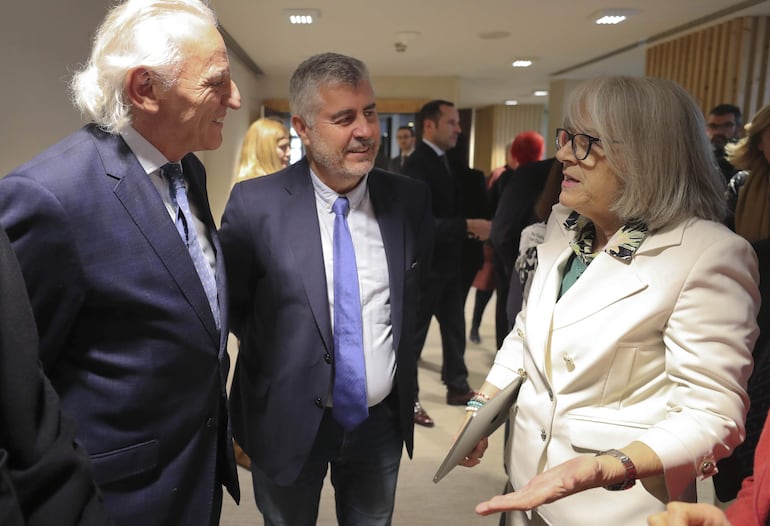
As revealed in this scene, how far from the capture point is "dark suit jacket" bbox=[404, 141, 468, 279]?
11.5 feet

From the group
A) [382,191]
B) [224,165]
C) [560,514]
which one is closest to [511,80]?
[224,165]

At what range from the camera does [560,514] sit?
115 cm

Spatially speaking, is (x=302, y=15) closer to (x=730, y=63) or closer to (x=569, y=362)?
(x=730, y=63)

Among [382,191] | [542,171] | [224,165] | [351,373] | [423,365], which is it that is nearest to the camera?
[351,373]

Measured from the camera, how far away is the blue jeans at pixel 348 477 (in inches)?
59.7

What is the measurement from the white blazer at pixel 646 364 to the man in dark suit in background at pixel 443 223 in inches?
88.6

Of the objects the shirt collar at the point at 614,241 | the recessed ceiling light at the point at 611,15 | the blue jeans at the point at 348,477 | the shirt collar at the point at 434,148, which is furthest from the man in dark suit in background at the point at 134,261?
the recessed ceiling light at the point at 611,15

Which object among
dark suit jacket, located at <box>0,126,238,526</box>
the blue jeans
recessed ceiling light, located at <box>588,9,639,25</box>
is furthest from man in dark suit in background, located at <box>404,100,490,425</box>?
dark suit jacket, located at <box>0,126,238,526</box>

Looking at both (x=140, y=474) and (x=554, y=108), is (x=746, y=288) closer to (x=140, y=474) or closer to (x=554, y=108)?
(x=140, y=474)

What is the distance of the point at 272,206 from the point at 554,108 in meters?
8.32

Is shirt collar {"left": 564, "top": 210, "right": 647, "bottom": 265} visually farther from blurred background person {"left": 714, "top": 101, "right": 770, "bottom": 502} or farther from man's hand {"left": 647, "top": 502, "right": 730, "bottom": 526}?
blurred background person {"left": 714, "top": 101, "right": 770, "bottom": 502}

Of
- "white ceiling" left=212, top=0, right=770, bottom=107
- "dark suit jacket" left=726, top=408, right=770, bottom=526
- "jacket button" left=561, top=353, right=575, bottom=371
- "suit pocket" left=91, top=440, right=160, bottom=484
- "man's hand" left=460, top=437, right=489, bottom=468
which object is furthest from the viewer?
"white ceiling" left=212, top=0, right=770, bottom=107

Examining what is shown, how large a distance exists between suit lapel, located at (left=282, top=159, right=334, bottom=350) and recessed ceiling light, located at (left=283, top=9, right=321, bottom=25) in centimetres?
381

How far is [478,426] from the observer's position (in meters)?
1.26
